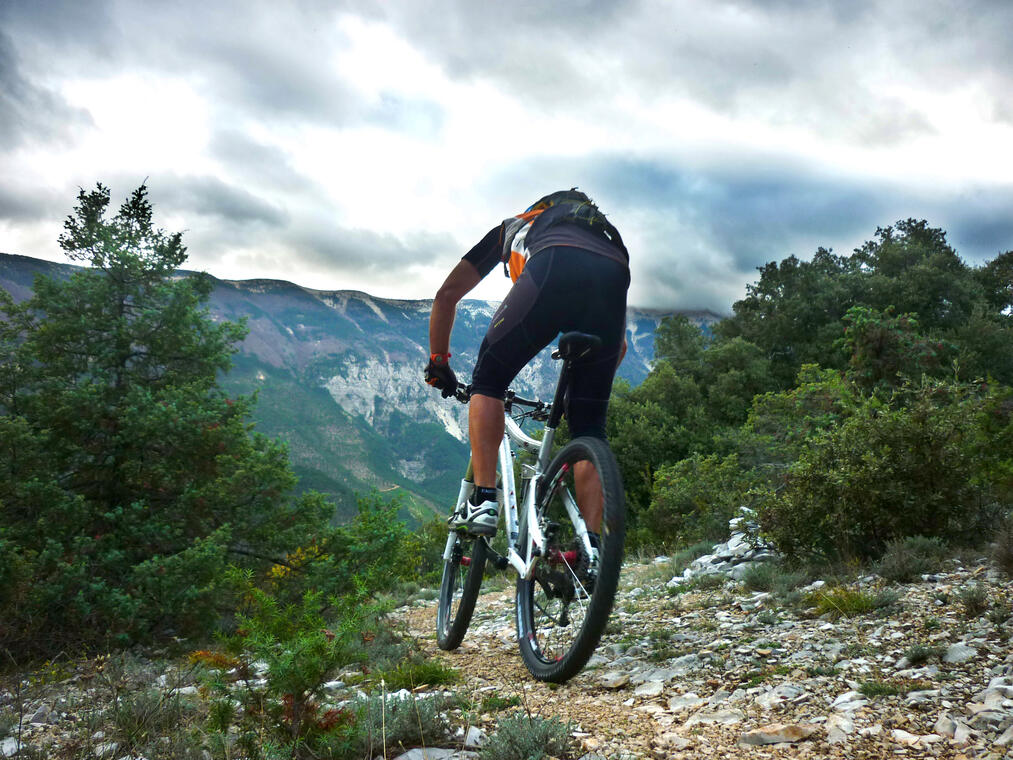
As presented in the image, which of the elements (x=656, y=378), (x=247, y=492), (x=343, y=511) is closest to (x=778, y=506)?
(x=247, y=492)

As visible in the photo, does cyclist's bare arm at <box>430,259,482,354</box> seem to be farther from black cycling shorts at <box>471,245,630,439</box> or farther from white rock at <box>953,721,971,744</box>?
white rock at <box>953,721,971,744</box>

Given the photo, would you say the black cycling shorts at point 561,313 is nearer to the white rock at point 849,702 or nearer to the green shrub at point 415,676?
the green shrub at point 415,676

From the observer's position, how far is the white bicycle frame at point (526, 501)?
8.98 ft

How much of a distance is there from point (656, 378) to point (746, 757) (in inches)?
1210

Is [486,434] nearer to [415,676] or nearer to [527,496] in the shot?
[527,496]

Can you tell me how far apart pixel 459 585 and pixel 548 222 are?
2574mm

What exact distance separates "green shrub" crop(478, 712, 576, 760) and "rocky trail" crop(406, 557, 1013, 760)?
92 mm

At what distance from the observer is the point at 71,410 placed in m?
8.55

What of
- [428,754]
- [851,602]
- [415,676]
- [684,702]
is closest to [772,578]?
[851,602]

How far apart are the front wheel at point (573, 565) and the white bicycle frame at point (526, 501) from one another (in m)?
0.01

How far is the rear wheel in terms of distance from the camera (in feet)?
11.3

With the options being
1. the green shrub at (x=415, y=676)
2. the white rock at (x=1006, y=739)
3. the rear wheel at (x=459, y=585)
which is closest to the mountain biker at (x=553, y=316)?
the rear wheel at (x=459, y=585)

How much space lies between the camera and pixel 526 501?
2.98 m

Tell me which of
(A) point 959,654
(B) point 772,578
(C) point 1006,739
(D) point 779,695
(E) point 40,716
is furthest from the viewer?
(B) point 772,578
